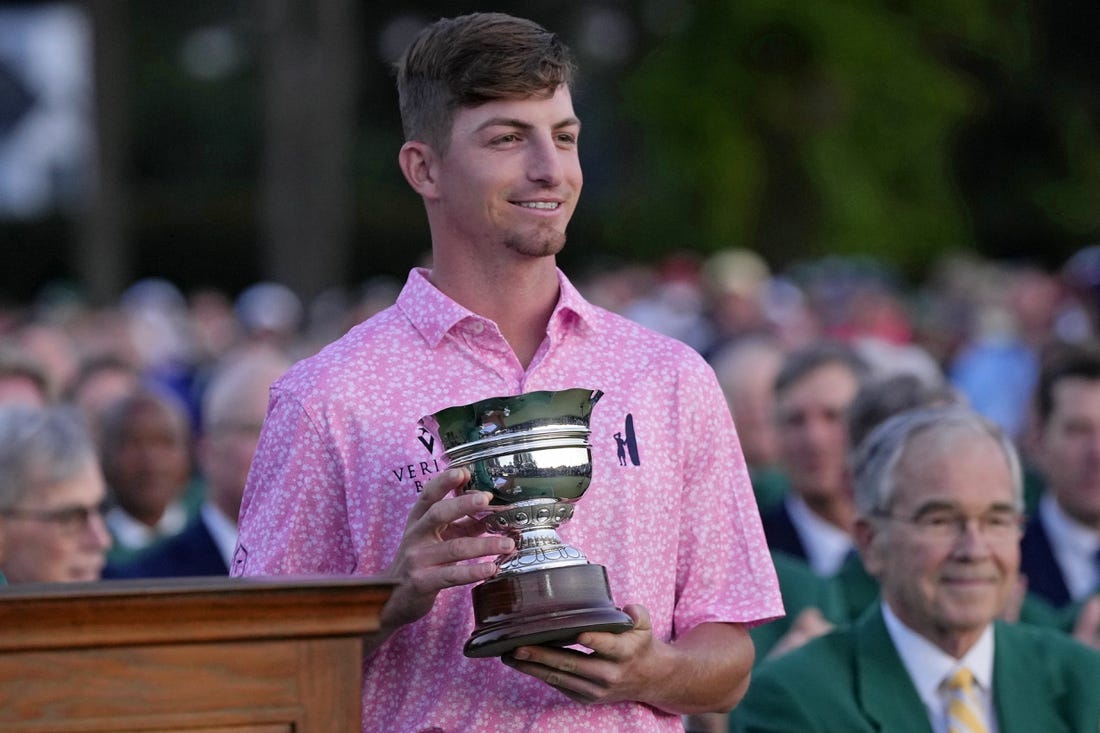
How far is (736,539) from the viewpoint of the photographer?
3777 mm

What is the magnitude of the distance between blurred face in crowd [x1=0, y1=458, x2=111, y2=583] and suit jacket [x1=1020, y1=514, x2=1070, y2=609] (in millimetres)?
3353

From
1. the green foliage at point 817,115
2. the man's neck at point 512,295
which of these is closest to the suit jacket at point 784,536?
the man's neck at point 512,295

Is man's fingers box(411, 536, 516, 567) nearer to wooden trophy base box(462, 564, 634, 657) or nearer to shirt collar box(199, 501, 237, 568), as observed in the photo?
wooden trophy base box(462, 564, 634, 657)

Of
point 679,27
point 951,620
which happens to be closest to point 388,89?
point 679,27

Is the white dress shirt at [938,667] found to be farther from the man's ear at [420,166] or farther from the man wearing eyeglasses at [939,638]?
the man's ear at [420,166]

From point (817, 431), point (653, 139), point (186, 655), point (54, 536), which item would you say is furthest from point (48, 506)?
point (653, 139)

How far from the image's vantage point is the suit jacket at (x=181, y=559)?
22.1ft

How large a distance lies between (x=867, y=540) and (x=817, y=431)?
256 centimetres

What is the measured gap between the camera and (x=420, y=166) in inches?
149

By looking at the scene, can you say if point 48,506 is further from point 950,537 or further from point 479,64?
point 479,64

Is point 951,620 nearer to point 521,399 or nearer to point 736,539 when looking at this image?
point 736,539

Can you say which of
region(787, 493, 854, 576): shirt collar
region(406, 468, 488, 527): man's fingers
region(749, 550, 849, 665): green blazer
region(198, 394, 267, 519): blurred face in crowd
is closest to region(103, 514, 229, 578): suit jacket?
region(198, 394, 267, 519): blurred face in crowd

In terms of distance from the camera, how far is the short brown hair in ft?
11.8

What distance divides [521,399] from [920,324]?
43.9 feet
